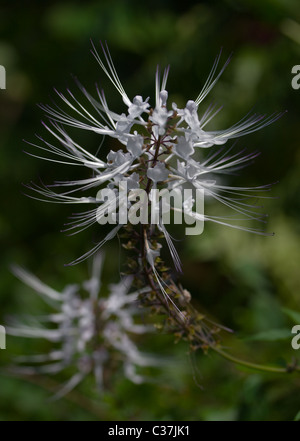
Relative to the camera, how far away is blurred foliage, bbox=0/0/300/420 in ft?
6.81

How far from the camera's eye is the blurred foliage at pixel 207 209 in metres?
2.07

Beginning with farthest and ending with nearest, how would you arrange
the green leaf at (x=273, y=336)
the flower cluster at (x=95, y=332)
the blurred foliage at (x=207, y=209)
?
the blurred foliage at (x=207, y=209) < the flower cluster at (x=95, y=332) < the green leaf at (x=273, y=336)

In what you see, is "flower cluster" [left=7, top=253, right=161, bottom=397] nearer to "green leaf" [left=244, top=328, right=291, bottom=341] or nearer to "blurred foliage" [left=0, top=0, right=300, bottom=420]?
"blurred foliage" [left=0, top=0, right=300, bottom=420]

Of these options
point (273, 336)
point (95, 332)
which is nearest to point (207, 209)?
point (95, 332)

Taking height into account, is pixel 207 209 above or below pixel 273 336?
above

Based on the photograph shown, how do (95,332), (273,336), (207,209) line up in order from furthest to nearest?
(207,209) → (95,332) → (273,336)

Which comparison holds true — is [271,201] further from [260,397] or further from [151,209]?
[151,209]

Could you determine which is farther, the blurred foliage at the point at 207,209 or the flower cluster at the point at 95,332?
the blurred foliage at the point at 207,209

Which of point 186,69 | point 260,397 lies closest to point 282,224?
point 186,69

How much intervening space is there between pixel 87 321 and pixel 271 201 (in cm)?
153

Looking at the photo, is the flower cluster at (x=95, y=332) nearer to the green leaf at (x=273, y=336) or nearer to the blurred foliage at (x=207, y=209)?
the blurred foliage at (x=207, y=209)

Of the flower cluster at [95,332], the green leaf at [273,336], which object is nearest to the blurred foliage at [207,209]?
the green leaf at [273,336]

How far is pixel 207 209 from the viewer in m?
3.21

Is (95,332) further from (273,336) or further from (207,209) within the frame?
(207,209)
